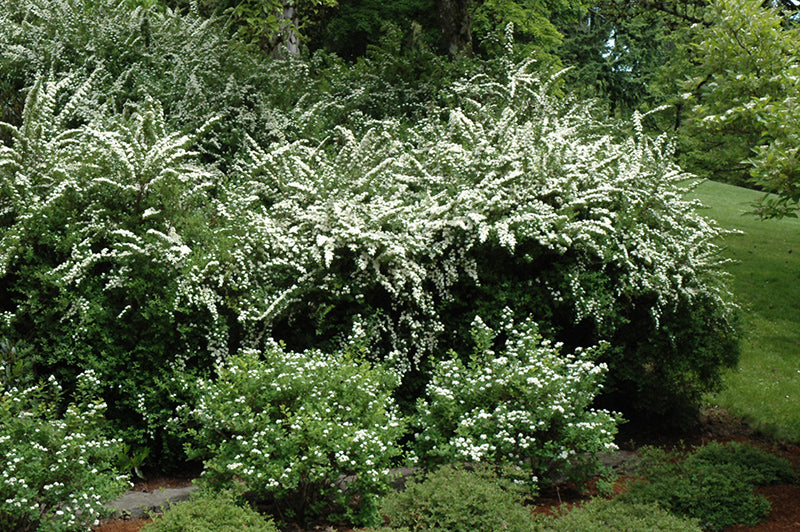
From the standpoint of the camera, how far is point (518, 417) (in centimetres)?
454

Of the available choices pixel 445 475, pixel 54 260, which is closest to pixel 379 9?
pixel 54 260

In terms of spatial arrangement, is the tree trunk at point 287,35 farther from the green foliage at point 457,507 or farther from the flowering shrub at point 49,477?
the green foliage at point 457,507

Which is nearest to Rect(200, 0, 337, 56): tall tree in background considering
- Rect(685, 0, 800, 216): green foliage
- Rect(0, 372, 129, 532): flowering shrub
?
Rect(685, 0, 800, 216): green foliage

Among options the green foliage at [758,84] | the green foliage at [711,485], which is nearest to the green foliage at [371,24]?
the green foliage at [758,84]

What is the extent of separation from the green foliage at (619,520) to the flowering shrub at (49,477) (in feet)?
7.56

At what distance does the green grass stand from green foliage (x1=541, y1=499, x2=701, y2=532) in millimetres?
2925

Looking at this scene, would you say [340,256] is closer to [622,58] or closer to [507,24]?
[507,24]

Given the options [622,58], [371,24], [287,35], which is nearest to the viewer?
[287,35]

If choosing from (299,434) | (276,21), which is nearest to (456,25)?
(276,21)

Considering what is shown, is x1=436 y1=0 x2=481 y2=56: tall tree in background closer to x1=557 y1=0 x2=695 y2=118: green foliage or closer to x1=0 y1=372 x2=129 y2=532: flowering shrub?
x1=0 y1=372 x2=129 y2=532: flowering shrub

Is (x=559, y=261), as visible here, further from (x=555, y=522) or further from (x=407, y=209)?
(x=555, y=522)

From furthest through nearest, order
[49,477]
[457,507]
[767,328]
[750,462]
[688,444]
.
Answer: [767,328]
[688,444]
[750,462]
[457,507]
[49,477]

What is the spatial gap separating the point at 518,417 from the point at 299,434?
56.4 inches

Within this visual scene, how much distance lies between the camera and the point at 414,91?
991 centimetres
